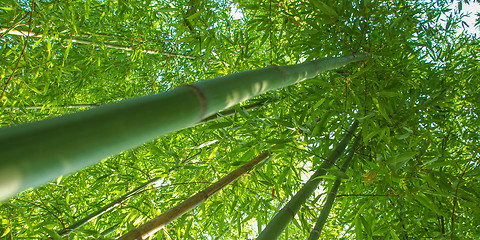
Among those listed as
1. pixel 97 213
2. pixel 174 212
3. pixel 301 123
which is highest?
pixel 301 123

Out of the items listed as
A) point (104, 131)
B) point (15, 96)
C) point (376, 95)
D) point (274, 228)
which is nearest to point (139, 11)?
point (15, 96)

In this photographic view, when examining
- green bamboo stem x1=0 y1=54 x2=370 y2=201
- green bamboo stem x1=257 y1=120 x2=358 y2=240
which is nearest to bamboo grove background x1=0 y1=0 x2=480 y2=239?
green bamboo stem x1=257 y1=120 x2=358 y2=240

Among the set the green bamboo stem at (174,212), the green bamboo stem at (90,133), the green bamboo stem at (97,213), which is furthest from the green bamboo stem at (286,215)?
the green bamboo stem at (97,213)

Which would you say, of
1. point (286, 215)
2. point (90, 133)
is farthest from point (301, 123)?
point (90, 133)

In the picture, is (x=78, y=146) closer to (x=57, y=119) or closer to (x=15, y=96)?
(x=57, y=119)

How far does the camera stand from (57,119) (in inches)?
13.8

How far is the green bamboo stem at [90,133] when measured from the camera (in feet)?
0.98

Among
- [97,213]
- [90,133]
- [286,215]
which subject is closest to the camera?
[90,133]

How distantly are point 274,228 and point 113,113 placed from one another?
912 mm

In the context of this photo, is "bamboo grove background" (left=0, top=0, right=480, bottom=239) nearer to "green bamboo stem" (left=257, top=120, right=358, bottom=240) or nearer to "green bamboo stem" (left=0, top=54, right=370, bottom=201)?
"green bamboo stem" (left=257, top=120, right=358, bottom=240)

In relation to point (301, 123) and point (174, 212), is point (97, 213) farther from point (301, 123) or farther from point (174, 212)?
point (301, 123)

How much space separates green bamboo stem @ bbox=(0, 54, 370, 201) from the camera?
30 centimetres

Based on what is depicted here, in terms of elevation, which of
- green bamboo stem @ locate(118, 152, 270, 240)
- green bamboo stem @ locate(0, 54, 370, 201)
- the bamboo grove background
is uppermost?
the bamboo grove background

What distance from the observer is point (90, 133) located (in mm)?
352
